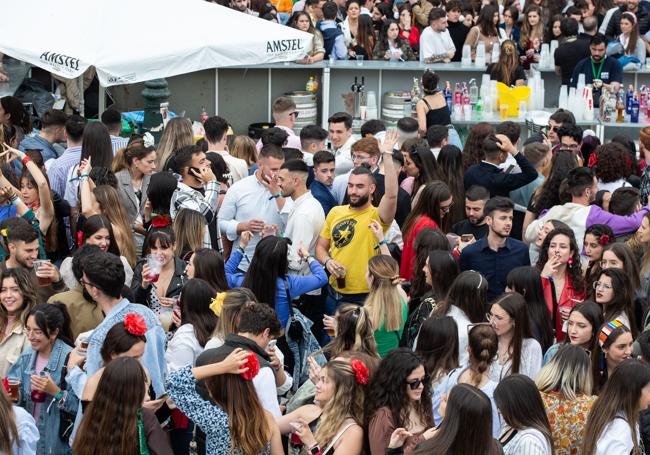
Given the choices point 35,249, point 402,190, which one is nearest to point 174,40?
point 402,190

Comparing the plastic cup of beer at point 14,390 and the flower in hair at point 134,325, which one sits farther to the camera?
the plastic cup of beer at point 14,390

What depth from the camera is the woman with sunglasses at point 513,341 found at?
21.4ft

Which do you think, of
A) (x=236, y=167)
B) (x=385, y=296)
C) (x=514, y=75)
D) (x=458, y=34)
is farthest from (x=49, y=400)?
(x=458, y=34)

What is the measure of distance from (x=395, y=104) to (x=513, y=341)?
7431mm

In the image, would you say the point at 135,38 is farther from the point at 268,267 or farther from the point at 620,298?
the point at 620,298

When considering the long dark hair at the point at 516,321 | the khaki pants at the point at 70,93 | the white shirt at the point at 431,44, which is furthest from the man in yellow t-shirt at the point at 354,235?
the white shirt at the point at 431,44

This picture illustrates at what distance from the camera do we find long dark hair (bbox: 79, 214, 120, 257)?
756 centimetres

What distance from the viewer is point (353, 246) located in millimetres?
8188

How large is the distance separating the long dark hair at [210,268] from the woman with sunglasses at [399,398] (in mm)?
1732

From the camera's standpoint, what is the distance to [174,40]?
10539 millimetres

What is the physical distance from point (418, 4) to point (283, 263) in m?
9.95

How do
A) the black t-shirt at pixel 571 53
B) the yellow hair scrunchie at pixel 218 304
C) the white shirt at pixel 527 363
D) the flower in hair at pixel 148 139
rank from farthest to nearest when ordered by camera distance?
1. the black t-shirt at pixel 571 53
2. the flower in hair at pixel 148 139
3. the white shirt at pixel 527 363
4. the yellow hair scrunchie at pixel 218 304

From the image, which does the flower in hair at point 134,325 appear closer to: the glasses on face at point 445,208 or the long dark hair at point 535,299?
the long dark hair at point 535,299

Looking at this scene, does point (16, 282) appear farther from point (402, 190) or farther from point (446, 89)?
point (446, 89)
